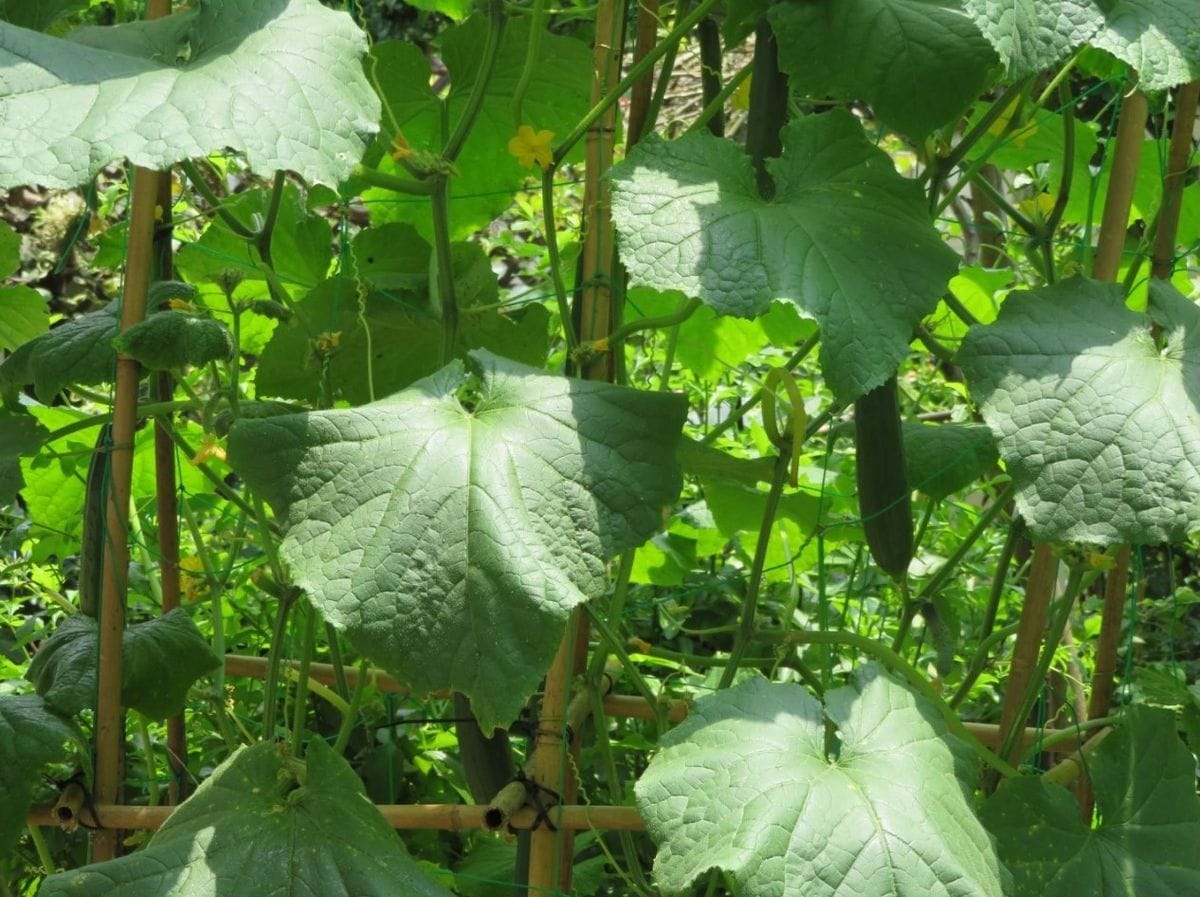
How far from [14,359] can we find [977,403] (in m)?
0.88

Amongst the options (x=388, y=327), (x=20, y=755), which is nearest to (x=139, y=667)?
(x=20, y=755)

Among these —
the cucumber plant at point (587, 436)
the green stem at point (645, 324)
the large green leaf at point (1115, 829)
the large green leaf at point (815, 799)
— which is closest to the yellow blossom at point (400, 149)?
the cucumber plant at point (587, 436)

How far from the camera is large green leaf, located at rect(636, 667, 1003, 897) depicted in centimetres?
95

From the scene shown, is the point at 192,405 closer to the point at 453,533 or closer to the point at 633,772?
the point at 453,533

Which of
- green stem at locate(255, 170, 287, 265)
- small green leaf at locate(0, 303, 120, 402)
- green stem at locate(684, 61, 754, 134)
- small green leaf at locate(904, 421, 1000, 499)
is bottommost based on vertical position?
small green leaf at locate(904, 421, 1000, 499)

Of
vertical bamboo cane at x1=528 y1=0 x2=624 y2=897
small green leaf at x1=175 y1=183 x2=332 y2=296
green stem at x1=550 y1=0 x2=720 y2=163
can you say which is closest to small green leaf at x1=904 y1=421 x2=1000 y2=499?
vertical bamboo cane at x1=528 y1=0 x2=624 y2=897

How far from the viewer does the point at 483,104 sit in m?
1.57

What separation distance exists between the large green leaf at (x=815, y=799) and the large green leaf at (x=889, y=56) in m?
0.47

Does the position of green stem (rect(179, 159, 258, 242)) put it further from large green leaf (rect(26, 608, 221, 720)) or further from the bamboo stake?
the bamboo stake

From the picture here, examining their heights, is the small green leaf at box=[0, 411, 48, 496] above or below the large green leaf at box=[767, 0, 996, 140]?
below

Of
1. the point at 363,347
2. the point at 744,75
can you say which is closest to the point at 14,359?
the point at 363,347

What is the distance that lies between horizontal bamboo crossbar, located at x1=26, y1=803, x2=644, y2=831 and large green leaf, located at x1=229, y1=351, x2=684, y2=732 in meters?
0.28

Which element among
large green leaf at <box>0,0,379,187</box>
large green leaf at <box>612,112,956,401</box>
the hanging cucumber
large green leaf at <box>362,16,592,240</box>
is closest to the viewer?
large green leaf at <box>0,0,379,187</box>

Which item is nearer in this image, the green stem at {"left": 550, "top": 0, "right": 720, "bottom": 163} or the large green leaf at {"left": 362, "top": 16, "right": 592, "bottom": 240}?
the green stem at {"left": 550, "top": 0, "right": 720, "bottom": 163}
